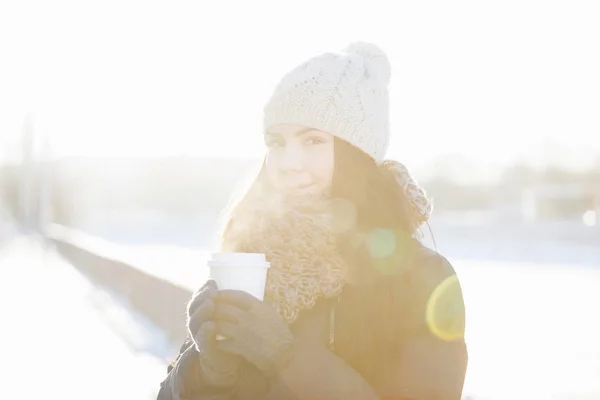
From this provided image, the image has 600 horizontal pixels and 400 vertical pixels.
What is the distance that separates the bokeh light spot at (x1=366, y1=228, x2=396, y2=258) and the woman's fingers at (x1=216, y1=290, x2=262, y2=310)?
0.38 m

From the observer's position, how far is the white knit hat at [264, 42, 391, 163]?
2.74 metres

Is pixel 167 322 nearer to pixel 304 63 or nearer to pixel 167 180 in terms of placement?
pixel 304 63

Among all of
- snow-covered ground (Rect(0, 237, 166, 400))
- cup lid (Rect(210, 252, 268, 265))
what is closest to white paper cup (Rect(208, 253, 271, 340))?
cup lid (Rect(210, 252, 268, 265))

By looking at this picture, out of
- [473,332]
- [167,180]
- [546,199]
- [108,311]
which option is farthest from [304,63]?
[167,180]

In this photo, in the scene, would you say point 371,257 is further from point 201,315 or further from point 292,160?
point 201,315

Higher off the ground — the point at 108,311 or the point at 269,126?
the point at 269,126

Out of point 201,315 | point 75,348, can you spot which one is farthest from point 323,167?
point 75,348

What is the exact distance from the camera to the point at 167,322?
11391 millimetres

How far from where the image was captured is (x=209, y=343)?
90.7 inches

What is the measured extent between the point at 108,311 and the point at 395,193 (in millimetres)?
12782

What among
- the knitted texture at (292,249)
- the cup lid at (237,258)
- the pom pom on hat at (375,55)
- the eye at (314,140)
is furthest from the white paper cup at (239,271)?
the pom pom on hat at (375,55)

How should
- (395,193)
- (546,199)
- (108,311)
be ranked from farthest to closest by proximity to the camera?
(546,199) < (108,311) < (395,193)

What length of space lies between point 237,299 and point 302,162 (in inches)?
19.5

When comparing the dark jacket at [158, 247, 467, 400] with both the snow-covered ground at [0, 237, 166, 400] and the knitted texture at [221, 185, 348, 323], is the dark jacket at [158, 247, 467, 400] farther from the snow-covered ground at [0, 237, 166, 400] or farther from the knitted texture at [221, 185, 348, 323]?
the snow-covered ground at [0, 237, 166, 400]
